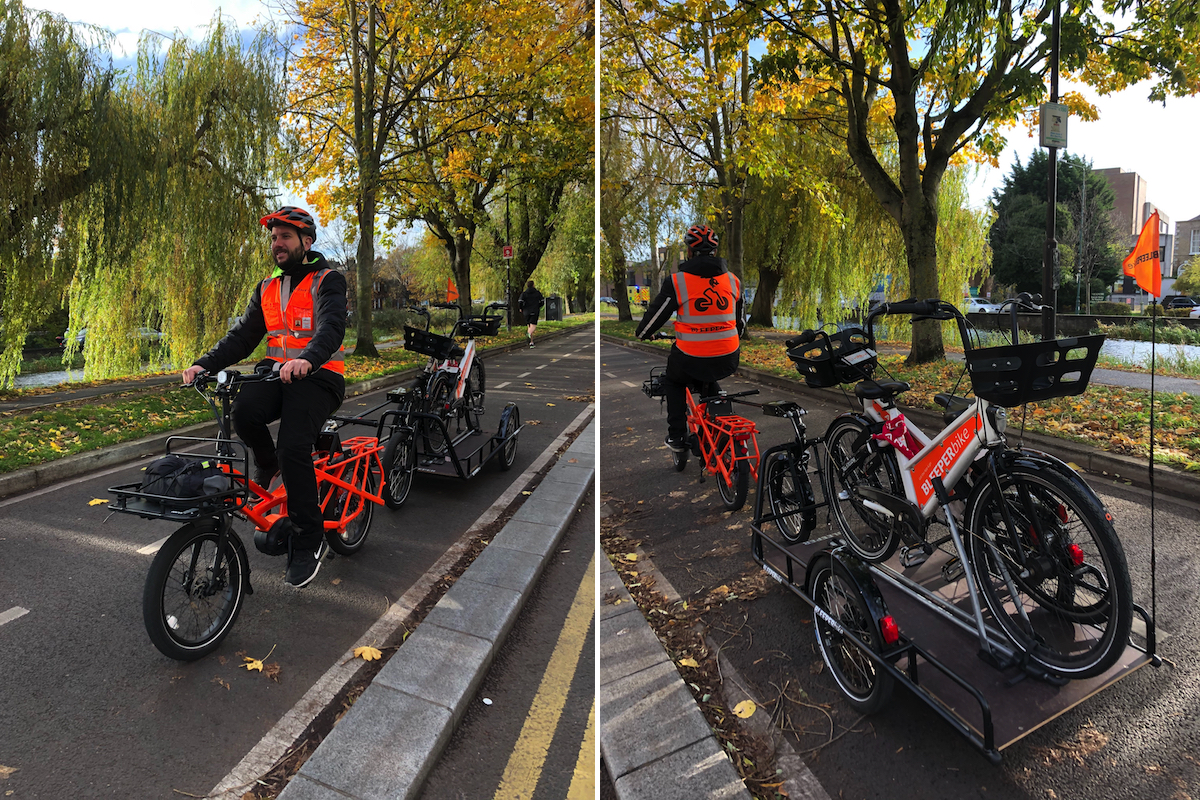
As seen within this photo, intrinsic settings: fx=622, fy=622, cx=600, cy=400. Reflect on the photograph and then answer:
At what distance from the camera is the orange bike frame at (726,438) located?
357 cm

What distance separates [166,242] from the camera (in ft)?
11.1

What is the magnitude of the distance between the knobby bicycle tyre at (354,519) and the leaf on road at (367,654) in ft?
2.69

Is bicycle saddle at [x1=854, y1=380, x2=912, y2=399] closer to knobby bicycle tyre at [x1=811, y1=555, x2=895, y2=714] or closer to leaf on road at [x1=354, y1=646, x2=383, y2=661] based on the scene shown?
knobby bicycle tyre at [x1=811, y1=555, x2=895, y2=714]

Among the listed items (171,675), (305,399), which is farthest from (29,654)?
(305,399)

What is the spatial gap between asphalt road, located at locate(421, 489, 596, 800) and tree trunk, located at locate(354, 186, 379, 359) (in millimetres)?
2418

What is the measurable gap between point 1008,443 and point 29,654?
125 inches

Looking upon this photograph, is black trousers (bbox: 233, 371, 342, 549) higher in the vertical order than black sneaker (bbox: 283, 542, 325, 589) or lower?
higher

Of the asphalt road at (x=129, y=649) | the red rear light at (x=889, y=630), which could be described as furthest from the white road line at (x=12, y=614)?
the red rear light at (x=889, y=630)

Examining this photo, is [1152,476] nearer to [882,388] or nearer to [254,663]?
[882,388]

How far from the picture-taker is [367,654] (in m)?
2.49

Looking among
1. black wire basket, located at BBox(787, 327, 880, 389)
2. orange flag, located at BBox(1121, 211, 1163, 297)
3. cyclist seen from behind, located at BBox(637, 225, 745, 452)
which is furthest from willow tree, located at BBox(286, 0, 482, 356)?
orange flag, located at BBox(1121, 211, 1163, 297)

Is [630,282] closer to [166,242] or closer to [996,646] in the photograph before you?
[996,646]

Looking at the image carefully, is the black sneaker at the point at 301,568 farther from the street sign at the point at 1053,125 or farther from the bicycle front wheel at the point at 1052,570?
the street sign at the point at 1053,125

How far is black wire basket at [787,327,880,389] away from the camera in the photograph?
6.15 ft
